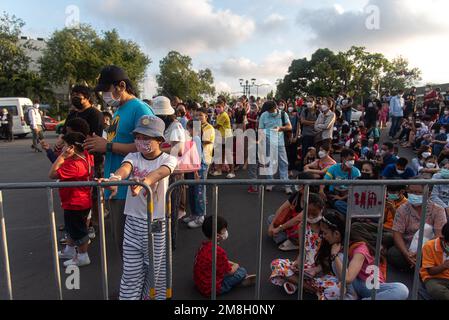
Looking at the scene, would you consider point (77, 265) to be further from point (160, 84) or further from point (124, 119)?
point (160, 84)

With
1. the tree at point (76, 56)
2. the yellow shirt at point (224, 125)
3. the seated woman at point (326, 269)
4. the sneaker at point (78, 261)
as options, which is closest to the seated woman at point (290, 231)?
the seated woman at point (326, 269)

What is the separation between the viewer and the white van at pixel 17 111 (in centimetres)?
1880

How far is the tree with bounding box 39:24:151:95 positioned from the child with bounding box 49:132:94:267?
1258 inches

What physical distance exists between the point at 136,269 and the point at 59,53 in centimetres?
3874

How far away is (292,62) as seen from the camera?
6438 centimetres

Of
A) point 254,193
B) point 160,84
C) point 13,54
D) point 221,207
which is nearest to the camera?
point 221,207

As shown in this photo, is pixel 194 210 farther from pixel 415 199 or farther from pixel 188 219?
pixel 415 199

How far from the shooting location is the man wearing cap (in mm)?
2631

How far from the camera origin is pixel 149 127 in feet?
8.08

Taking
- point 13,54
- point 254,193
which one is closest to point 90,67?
point 13,54

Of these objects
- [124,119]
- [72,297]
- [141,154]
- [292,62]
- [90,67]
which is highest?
[292,62]

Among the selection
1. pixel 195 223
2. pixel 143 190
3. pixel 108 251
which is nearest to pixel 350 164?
pixel 195 223

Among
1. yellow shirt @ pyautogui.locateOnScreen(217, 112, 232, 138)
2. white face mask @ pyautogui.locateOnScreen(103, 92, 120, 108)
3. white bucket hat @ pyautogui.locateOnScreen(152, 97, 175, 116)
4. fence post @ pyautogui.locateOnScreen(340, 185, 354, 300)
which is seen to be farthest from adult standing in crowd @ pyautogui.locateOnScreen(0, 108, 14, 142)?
Answer: fence post @ pyautogui.locateOnScreen(340, 185, 354, 300)

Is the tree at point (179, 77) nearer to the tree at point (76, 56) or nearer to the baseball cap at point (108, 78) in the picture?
the tree at point (76, 56)
